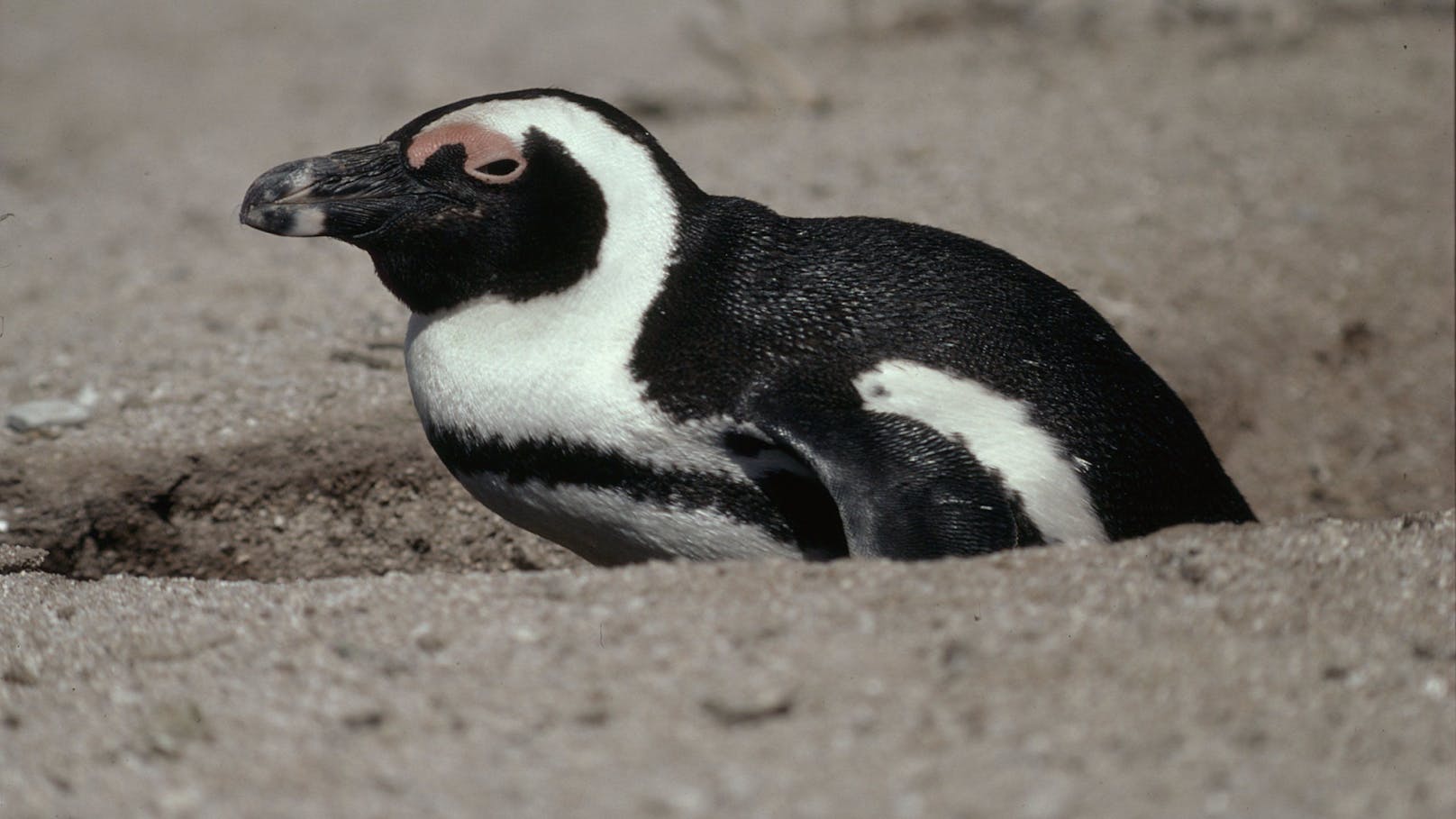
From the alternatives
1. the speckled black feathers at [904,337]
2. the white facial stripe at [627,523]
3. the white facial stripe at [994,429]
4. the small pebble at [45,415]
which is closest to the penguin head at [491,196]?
the speckled black feathers at [904,337]

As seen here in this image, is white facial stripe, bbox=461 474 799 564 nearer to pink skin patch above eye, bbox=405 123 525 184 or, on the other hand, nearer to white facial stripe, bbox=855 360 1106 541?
white facial stripe, bbox=855 360 1106 541

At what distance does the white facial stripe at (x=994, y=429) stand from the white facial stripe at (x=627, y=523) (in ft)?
0.89

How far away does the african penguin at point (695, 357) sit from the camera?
237 centimetres

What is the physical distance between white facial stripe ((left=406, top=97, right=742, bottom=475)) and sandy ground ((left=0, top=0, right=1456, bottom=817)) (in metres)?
0.28

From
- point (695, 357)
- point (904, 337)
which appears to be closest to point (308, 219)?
point (695, 357)

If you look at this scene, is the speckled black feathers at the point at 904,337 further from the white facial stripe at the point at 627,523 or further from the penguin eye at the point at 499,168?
the penguin eye at the point at 499,168

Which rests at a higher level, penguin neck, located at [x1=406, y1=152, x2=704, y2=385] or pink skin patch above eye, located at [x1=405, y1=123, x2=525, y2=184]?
pink skin patch above eye, located at [x1=405, y1=123, x2=525, y2=184]

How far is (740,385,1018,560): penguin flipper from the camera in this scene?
2227 mm

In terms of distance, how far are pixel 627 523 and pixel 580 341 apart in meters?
0.27

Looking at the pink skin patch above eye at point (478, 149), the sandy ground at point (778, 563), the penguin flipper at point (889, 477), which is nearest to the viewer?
the sandy ground at point (778, 563)

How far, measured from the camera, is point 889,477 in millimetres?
2260

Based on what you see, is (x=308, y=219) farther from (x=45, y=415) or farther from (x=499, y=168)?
(x=45, y=415)

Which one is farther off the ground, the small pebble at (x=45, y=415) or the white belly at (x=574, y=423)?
the white belly at (x=574, y=423)

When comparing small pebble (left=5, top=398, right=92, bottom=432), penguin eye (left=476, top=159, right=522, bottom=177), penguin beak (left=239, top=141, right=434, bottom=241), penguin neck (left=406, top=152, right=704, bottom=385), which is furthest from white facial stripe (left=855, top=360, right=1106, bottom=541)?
small pebble (left=5, top=398, right=92, bottom=432)
